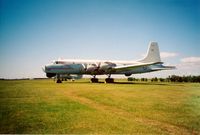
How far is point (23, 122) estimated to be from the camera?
8.10 metres

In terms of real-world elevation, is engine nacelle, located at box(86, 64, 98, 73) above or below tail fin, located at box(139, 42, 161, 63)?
below

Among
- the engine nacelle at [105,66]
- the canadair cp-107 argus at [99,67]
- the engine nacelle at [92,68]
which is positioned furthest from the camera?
the engine nacelle at [105,66]

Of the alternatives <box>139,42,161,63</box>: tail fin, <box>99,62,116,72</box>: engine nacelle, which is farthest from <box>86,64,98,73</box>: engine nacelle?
<box>139,42,161,63</box>: tail fin

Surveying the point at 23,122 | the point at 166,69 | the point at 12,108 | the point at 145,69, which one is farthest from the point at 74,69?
→ the point at 23,122

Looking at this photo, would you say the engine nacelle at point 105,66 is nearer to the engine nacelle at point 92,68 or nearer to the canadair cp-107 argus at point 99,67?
the canadair cp-107 argus at point 99,67

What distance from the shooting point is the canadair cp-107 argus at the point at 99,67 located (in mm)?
34844

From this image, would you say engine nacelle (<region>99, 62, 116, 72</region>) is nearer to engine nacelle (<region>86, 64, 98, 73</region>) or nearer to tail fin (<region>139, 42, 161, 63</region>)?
engine nacelle (<region>86, 64, 98, 73</region>)

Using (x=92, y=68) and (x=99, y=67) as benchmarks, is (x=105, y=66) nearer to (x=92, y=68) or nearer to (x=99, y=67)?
(x=99, y=67)

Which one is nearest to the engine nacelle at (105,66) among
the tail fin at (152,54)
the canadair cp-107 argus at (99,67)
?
the canadair cp-107 argus at (99,67)

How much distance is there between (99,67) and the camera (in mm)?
37469

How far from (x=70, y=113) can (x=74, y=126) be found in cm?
202

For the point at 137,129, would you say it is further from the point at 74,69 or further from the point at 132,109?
the point at 74,69

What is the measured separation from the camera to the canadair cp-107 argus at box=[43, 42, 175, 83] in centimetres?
3484

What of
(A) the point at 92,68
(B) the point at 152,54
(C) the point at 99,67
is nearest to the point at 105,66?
(C) the point at 99,67
